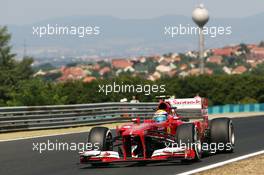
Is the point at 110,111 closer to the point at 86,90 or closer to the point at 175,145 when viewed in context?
the point at 175,145

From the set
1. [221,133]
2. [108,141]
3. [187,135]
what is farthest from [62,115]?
[187,135]

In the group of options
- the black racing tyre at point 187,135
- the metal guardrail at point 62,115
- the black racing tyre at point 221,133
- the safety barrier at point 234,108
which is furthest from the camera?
the safety barrier at point 234,108

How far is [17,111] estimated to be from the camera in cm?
2445

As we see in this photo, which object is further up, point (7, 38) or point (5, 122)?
point (7, 38)

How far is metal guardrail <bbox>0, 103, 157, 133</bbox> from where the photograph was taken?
79.2ft

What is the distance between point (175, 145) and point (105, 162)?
121cm

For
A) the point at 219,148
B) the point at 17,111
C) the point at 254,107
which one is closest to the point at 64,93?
the point at 254,107

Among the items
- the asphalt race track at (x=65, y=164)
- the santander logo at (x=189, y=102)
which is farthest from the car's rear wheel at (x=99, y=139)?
the santander logo at (x=189, y=102)

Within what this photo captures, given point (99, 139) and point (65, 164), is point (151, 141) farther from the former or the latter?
point (65, 164)

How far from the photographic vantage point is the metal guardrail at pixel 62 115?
24.1 metres

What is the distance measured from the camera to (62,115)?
26.7 meters

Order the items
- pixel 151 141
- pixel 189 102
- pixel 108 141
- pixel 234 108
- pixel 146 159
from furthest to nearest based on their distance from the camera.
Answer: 1. pixel 234 108
2. pixel 189 102
3. pixel 108 141
4. pixel 151 141
5. pixel 146 159

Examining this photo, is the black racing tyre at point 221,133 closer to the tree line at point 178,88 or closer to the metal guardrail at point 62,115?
the metal guardrail at point 62,115

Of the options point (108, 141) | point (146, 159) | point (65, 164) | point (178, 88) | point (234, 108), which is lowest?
point (65, 164)
